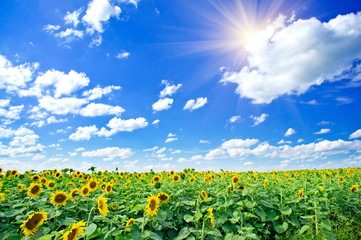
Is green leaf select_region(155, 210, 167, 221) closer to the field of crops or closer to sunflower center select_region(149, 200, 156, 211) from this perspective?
the field of crops

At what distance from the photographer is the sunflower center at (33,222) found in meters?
3.34

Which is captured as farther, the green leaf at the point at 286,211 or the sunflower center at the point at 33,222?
the green leaf at the point at 286,211

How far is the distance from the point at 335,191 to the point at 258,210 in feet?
10.9

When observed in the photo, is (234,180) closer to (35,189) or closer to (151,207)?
(151,207)

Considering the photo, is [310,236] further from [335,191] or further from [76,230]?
[76,230]

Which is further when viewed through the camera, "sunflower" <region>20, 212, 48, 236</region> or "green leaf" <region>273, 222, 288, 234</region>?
"green leaf" <region>273, 222, 288, 234</region>

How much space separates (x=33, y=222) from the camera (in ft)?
11.1

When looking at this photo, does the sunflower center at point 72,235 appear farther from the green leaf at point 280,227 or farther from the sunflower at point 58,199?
the green leaf at point 280,227

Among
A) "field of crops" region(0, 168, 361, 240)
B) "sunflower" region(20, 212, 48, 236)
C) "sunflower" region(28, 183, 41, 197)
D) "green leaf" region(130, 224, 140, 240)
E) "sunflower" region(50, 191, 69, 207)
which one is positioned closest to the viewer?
"green leaf" region(130, 224, 140, 240)

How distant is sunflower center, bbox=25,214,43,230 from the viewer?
334 centimetres

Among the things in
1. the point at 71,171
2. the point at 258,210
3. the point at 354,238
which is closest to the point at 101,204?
the point at 258,210

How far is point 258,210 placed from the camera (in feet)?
17.1

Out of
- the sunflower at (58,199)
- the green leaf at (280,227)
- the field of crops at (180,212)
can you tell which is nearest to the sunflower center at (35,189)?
the field of crops at (180,212)

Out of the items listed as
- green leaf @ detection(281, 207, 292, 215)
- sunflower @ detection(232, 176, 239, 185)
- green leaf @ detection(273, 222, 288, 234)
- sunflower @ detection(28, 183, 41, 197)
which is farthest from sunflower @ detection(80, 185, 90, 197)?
green leaf @ detection(281, 207, 292, 215)
